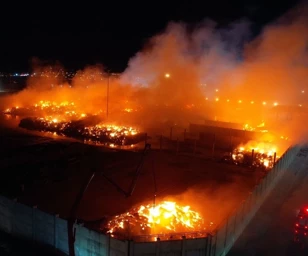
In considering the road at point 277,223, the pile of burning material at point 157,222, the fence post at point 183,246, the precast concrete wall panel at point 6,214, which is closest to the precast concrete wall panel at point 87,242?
the pile of burning material at point 157,222

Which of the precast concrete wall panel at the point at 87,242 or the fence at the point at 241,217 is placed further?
the fence at the point at 241,217

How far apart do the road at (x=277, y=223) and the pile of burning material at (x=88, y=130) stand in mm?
9122

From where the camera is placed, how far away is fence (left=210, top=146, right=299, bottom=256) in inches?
332

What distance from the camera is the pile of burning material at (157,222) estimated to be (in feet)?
28.7

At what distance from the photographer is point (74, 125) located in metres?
23.1

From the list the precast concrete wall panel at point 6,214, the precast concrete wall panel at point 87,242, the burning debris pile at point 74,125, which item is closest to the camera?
the precast concrete wall panel at point 87,242

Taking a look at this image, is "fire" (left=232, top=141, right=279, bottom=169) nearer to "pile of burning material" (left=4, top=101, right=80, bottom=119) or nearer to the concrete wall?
the concrete wall

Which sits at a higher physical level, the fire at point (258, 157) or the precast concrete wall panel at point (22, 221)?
the fire at point (258, 157)

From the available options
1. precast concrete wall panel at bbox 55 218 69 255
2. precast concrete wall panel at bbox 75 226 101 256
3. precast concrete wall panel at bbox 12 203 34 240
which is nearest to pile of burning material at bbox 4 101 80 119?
precast concrete wall panel at bbox 12 203 34 240

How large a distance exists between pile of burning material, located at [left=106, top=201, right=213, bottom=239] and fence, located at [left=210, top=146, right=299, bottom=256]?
0.50 metres

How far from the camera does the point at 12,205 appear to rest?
9.14 meters

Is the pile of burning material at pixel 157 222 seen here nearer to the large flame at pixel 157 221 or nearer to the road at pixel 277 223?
the large flame at pixel 157 221

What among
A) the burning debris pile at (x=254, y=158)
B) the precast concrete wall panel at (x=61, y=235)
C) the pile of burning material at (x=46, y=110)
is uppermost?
the pile of burning material at (x=46, y=110)

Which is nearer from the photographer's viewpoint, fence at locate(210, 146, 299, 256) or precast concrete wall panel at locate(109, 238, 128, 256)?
precast concrete wall panel at locate(109, 238, 128, 256)
